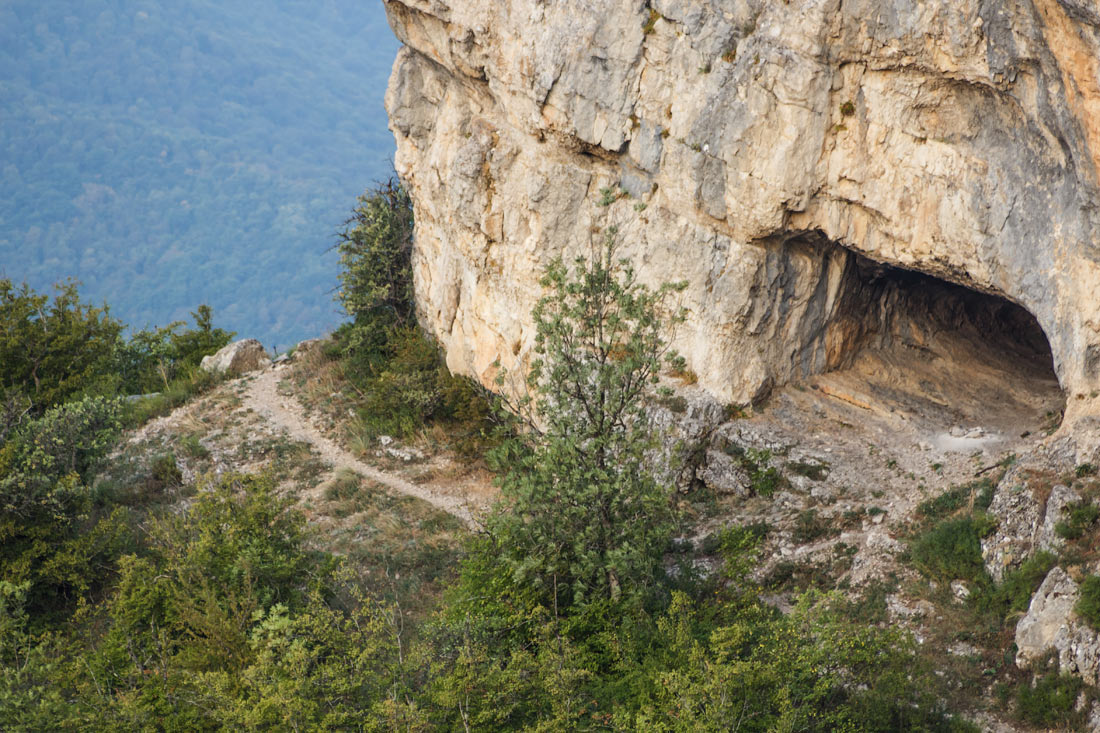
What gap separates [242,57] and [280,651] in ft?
489

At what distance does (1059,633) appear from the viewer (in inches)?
484

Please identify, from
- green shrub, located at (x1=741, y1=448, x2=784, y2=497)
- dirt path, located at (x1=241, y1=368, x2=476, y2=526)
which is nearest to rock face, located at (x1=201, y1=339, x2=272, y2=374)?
dirt path, located at (x1=241, y1=368, x2=476, y2=526)

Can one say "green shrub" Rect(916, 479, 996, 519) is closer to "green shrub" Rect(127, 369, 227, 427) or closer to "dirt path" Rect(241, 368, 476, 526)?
"dirt path" Rect(241, 368, 476, 526)

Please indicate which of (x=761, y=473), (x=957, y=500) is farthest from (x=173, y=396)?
(x=957, y=500)

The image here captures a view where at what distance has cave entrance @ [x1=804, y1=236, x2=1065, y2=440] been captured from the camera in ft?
66.6

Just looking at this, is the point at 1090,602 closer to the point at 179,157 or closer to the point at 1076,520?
the point at 1076,520

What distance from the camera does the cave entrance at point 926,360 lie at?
2031 centimetres

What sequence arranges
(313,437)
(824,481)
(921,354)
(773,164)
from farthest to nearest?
(313,437), (921,354), (824,481), (773,164)

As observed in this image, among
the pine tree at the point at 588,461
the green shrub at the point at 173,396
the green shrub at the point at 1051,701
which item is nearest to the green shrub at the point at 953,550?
the green shrub at the point at 1051,701

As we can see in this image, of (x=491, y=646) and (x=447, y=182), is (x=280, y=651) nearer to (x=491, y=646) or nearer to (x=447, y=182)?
(x=491, y=646)

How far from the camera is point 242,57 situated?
143250 millimetres

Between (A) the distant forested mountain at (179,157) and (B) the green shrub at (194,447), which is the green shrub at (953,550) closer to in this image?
(B) the green shrub at (194,447)

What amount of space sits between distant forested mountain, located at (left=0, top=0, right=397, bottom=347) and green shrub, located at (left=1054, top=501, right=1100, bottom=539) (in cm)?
9371

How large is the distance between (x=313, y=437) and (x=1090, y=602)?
22.0 m
